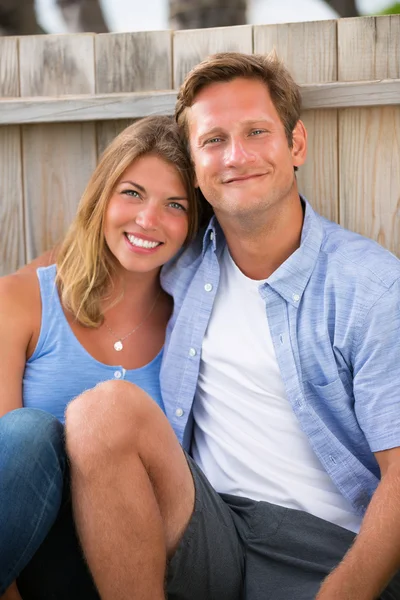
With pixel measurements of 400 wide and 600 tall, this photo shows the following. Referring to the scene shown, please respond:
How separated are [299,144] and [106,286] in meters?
0.69

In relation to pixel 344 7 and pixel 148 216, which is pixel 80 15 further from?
pixel 148 216

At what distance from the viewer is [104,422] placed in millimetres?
1845

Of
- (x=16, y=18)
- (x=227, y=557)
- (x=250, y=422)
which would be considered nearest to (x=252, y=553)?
(x=227, y=557)

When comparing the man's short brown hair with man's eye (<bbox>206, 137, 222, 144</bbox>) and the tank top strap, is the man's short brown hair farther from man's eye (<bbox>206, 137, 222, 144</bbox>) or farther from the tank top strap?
the tank top strap

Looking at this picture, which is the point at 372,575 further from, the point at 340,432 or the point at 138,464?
the point at 138,464

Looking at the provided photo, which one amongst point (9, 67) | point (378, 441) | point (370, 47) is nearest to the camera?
point (378, 441)

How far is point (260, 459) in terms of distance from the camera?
2.11 meters

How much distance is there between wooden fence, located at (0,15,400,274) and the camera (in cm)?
236

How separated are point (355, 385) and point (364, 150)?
0.78 m

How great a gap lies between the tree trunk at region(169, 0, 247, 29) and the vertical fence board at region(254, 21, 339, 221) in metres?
1.29

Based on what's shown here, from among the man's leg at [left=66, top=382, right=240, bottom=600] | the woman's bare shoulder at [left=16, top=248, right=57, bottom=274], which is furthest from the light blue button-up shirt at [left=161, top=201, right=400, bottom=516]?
the woman's bare shoulder at [left=16, top=248, right=57, bottom=274]

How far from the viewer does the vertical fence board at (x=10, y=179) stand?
2.56 m

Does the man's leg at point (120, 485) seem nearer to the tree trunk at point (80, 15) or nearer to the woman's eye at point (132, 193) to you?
the woman's eye at point (132, 193)

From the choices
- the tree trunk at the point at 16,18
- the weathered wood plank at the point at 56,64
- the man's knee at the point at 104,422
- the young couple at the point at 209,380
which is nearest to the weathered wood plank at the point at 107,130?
the weathered wood plank at the point at 56,64
